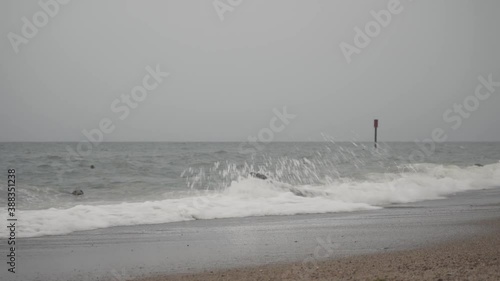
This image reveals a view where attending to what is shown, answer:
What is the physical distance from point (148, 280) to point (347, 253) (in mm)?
3232

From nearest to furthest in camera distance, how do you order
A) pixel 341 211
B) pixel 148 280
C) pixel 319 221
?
pixel 148 280 → pixel 319 221 → pixel 341 211

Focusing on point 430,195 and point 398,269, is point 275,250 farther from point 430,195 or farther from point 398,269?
point 430,195

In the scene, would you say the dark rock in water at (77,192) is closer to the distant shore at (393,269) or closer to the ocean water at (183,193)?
the ocean water at (183,193)

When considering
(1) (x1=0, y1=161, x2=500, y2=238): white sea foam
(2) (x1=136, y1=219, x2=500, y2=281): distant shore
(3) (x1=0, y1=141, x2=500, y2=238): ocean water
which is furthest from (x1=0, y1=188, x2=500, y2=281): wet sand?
(3) (x1=0, y1=141, x2=500, y2=238): ocean water

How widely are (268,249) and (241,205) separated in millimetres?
5918

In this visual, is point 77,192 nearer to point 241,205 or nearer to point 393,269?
point 241,205

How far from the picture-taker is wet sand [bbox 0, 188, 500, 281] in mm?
6492

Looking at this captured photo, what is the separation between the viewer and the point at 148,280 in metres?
6.29

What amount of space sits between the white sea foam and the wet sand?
2.54ft

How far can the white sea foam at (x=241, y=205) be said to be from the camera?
36.1 ft

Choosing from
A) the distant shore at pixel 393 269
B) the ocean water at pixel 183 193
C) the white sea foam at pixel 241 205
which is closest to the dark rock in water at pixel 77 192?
the ocean water at pixel 183 193

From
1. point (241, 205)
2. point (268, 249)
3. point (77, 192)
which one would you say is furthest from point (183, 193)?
point (268, 249)

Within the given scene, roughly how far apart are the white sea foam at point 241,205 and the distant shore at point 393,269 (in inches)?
213

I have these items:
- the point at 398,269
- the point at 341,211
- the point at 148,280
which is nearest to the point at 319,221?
the point at 341,211
